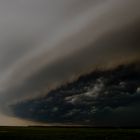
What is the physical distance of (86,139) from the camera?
67.1 m

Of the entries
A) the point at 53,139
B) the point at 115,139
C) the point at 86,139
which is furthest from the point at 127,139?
the point at 53,139

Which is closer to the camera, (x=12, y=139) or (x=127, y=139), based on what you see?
(x=127, y=139)

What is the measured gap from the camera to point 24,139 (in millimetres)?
68000

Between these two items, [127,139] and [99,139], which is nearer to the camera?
[127,139]

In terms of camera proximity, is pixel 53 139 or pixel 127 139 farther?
pixel 53 139

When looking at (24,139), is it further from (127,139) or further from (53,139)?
(127,139)

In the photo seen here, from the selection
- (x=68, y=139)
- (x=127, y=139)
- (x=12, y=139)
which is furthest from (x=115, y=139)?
(x=12, y=139)

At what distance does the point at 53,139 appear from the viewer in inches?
2648

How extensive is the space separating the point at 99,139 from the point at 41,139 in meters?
10.9

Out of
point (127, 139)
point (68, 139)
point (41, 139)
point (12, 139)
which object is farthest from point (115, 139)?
point (12, 139)

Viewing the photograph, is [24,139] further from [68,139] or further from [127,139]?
[127,139]

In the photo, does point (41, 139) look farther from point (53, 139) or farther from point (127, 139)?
point (127, 139)

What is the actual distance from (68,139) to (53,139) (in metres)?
3.19

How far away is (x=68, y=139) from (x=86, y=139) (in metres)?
3.60
